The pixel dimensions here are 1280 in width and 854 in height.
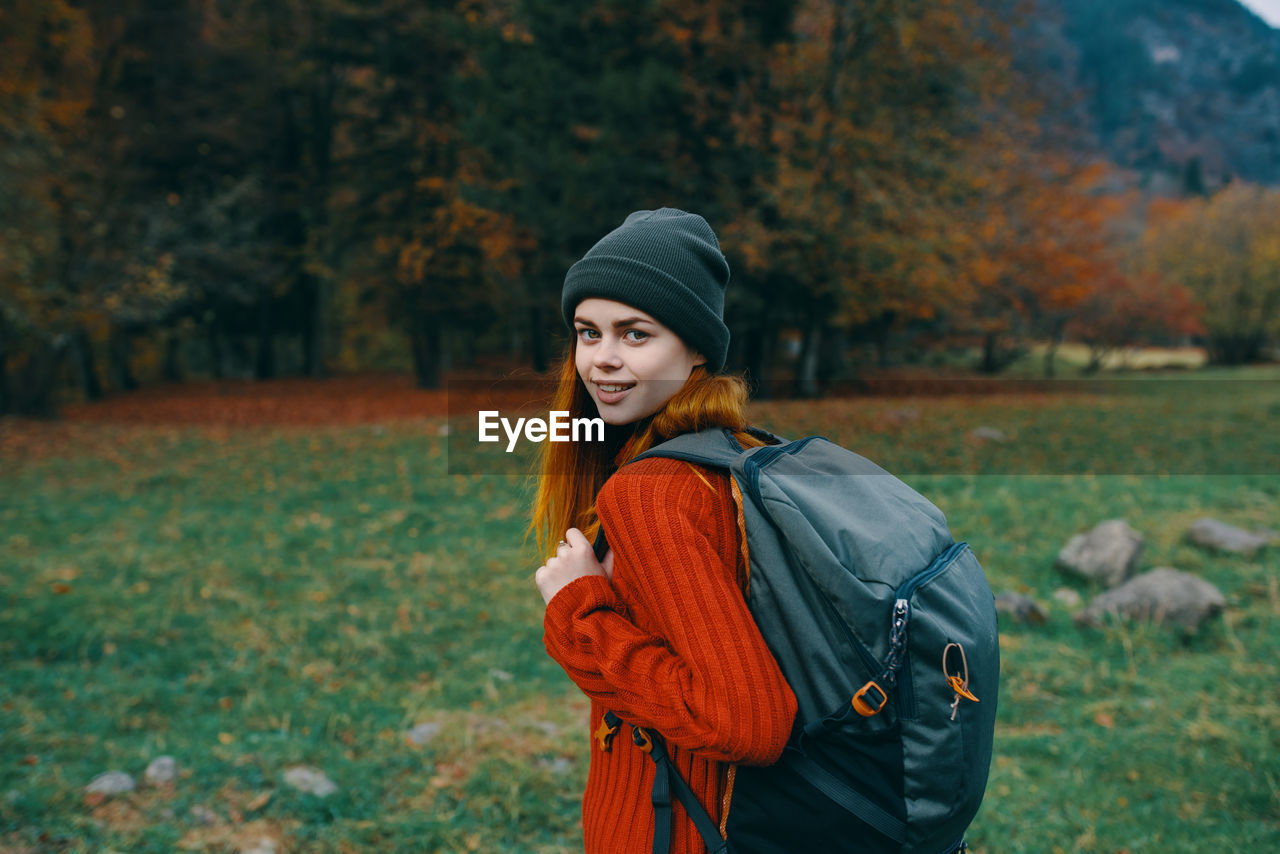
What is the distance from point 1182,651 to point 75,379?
102ft

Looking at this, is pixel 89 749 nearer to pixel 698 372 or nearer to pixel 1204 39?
pixel 698 372

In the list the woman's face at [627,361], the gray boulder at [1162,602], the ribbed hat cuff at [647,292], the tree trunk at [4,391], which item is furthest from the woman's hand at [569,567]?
the tree trunk at [4,391]

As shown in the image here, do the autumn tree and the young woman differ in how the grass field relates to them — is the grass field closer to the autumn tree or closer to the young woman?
the young woman

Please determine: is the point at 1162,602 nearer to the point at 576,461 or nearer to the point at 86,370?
the point at 576,461

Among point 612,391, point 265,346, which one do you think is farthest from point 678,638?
point 265,346

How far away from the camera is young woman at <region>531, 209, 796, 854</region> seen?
128 centimetres

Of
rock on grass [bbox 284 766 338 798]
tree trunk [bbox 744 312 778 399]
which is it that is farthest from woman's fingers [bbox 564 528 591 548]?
tree trunk [bbox 744 312 778 399]

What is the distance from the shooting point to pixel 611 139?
1495cm

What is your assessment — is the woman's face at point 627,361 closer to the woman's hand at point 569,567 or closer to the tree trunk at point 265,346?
the woman's hand at point 569,567

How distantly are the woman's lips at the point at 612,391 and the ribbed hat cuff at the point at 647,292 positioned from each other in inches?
5.8

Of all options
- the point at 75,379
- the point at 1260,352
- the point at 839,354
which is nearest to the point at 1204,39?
the point at 1260,352

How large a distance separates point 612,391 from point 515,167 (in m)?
16.1

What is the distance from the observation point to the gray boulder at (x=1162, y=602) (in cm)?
518

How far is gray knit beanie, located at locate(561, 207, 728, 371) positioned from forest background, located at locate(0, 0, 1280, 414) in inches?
310
